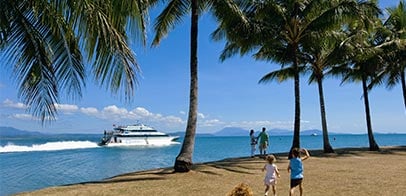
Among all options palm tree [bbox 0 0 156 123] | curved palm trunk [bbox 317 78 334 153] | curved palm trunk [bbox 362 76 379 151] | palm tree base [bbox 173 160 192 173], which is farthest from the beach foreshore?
curved palm trunk [bbox 362 76 379 151]

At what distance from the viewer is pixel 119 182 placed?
13461mm

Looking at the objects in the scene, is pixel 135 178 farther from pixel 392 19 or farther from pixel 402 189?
pixel 392 19

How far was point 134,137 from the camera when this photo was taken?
79438 millimetres

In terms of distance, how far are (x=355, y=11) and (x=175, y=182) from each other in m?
12.5

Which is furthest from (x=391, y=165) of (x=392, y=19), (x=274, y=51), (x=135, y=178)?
(x=392, y=19)

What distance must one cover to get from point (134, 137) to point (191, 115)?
65.9 m

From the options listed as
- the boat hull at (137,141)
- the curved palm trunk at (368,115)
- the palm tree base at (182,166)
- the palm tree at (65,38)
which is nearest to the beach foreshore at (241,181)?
the palm tree base at (182,166)

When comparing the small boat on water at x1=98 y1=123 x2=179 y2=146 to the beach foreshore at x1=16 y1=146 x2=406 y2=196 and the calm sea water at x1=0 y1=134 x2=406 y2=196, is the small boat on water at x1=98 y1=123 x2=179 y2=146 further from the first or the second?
the beach foreshore at x1=16 y1=146 x2=406 y2=196

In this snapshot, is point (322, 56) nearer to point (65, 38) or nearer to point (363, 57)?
point (363, 57)

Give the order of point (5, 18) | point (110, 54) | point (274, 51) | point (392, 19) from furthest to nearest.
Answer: point (392, 19) < point (274, 51) < point (5, 18) < point (110, 54)

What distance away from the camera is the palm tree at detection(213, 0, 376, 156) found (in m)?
19.1

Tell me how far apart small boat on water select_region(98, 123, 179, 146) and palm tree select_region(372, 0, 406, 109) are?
56970 mm

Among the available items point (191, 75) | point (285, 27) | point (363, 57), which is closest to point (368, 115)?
point (363, 57)

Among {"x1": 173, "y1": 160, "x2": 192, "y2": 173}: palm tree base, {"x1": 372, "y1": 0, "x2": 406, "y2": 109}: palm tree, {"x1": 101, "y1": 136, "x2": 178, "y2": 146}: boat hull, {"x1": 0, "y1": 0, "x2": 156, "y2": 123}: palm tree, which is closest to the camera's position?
{"x1": 0, "y1": 0, "x2": 156, "y2": 123}: palm tree
